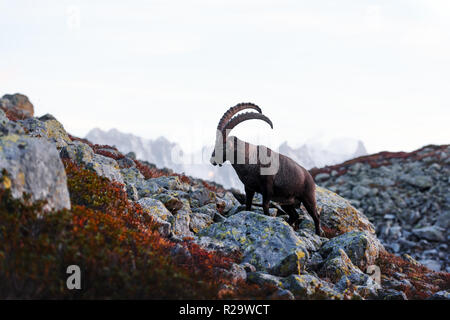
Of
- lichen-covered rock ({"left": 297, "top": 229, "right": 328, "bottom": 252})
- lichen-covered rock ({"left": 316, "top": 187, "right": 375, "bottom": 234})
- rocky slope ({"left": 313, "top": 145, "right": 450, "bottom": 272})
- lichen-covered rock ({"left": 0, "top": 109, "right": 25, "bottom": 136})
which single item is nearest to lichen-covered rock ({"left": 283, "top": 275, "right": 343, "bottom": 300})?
lichen-covered rock ({"left": 297, "top": 229, "right": 328, "bottom": 252})

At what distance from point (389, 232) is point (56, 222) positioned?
79.6 ft

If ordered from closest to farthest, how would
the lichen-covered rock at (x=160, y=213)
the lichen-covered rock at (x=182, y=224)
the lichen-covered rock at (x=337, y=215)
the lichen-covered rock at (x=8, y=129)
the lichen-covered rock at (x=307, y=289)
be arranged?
the lichen-covered rock at (x=307, y=289) → the lichen-covered rock at (x=8, y=129) → the lichen-covered rock at (x=160, y=213) → the lichen-covered rock at (x=182, y=224) → the lichen-covered rock at (x=337, y=215)

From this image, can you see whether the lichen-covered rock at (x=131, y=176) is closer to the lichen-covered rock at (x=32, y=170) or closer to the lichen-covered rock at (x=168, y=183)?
the lichen-covered rock at (x=168, y=183)

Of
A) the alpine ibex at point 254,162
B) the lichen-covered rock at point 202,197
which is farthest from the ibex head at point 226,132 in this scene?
the lichen-covered rock at point 202,197

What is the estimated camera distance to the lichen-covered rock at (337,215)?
50.1 ft

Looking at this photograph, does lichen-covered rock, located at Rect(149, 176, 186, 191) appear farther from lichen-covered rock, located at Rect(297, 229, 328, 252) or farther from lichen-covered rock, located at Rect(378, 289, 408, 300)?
lichen-covered rock, located at Rect(378, 289, 408, 300)

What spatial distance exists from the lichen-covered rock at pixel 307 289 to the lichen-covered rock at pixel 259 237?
85cm

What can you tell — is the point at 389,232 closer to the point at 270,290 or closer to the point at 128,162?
the point at 128,162

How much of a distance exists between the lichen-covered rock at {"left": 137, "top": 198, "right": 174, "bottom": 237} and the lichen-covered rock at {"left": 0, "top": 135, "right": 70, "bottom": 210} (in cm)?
268

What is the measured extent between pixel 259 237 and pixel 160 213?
9.17 feet

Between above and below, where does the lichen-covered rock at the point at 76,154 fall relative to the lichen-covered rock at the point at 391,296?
above

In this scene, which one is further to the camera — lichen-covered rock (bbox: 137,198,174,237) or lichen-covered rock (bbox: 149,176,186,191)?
lichen-covered rock (bbox: 149,176,186,191)

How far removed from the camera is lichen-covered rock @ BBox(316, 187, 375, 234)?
50.1ft

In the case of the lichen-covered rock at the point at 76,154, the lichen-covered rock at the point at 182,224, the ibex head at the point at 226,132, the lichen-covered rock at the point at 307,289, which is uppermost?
the ibex head at the point at 226,132
